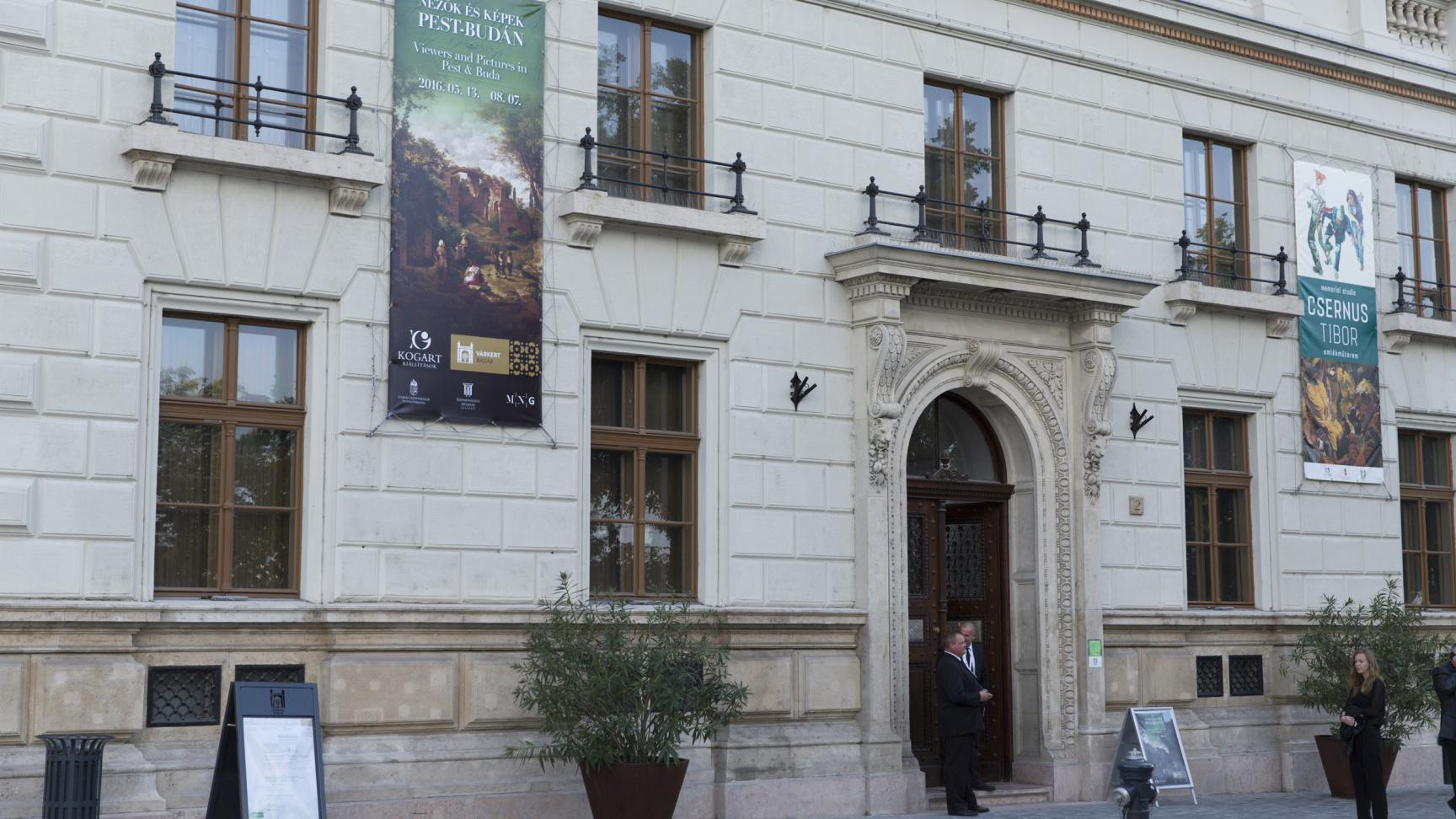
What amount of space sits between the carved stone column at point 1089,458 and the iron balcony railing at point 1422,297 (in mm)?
5571

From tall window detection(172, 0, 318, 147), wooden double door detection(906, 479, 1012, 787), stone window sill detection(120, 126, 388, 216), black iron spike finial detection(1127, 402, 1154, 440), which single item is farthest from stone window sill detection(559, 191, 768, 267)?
black iron spike finial detection(1127, 402, 1154, 440)

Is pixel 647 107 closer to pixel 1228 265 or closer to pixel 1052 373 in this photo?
pixel 1052 373

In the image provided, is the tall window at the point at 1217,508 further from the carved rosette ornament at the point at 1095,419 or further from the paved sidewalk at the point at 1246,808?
the paved sidewalk at the point at 1246,808

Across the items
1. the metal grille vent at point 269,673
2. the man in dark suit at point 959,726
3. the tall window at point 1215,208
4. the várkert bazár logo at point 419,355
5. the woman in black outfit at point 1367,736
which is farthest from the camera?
the tall window at point 1215,208

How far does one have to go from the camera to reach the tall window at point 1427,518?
913 inches

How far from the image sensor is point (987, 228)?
19453 mm

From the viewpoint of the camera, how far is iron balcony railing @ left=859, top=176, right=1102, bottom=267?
18.5 m

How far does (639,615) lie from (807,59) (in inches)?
237

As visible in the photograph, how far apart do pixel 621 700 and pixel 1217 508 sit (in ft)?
31.1

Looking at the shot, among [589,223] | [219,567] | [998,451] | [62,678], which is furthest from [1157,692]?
[62,678]

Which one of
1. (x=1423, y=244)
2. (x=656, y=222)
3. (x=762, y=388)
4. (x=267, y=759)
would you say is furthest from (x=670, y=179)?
(x=1423, y=244)

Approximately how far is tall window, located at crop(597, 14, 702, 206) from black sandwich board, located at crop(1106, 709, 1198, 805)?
7.49m

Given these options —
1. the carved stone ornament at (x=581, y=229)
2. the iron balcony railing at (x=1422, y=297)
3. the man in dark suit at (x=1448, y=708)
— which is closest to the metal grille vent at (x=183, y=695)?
the carved stone ornament at (x=581, y=229)

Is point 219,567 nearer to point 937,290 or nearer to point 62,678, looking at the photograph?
point 62,678
